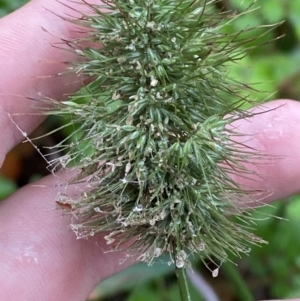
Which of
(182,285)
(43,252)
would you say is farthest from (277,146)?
(43,252)

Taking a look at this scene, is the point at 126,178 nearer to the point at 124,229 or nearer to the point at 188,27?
the point at 124,229

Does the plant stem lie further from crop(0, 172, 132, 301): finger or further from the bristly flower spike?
crop(0, 172, 132, 301): finger

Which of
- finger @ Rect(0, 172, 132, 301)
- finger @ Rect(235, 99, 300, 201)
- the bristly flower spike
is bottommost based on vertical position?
finger @ Rect(235, 99, 300, 201)

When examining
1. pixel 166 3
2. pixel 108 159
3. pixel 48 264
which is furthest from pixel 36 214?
pixel 166 3

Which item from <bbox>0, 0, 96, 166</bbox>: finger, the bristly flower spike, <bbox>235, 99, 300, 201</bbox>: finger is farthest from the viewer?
<bbox>235, 99, 300, 201</bbox>: finger

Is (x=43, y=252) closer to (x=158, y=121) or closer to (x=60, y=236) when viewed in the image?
(x=60, y=236)

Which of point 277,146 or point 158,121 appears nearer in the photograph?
point 158,121

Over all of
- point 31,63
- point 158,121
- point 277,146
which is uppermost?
point 31,63

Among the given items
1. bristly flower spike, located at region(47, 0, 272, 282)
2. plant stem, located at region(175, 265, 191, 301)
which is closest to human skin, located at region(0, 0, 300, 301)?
bristly flower spike, located at region(47, 0, 272, 282)
